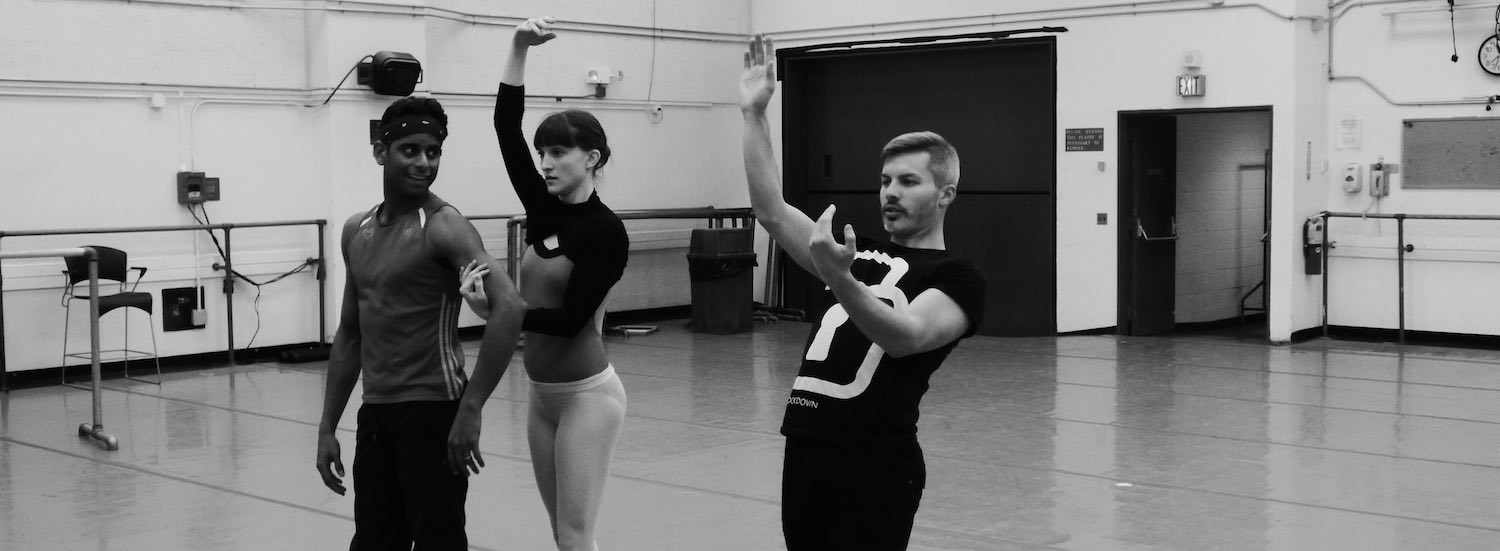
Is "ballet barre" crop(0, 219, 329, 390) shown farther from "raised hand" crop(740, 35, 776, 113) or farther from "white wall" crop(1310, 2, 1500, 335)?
"white wall" crop(1310, 2, 1500, 335)

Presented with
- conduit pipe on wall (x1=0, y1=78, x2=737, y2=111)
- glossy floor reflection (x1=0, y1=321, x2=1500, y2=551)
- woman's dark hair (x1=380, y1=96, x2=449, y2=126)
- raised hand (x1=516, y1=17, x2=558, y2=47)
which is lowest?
glossy floor reflection (x1=0, y1=321, x2=1500, y2=551)

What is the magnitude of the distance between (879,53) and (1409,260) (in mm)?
5301

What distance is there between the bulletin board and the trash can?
603cm

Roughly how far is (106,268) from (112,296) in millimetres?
305

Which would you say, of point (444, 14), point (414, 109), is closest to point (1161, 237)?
point (444, 14)

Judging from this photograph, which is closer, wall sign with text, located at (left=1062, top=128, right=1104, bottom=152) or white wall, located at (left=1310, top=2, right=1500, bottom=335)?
white wall, located at (left=1310, top=2, right=1500, bottom=335)

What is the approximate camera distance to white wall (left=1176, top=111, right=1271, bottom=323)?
14.4m

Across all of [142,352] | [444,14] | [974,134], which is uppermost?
[444,14]

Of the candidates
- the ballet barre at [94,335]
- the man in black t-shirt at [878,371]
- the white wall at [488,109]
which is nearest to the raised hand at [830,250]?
the man in black t-shirt at [878,371]

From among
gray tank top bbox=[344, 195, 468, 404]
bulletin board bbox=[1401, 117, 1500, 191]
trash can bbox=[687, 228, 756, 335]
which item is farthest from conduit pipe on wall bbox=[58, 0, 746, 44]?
gray tank top bbox=[344, 195, 468, 404]

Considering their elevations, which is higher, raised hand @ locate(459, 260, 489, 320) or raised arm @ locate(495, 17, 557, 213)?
raised arm @ locate(495, 17, 557, 213)

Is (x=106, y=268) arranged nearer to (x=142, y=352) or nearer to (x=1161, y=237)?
(x=142, y=352)

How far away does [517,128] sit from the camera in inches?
183

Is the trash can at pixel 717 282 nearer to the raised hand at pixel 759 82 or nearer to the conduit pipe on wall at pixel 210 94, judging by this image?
the conduit pipe on wall at pixel 210 94
